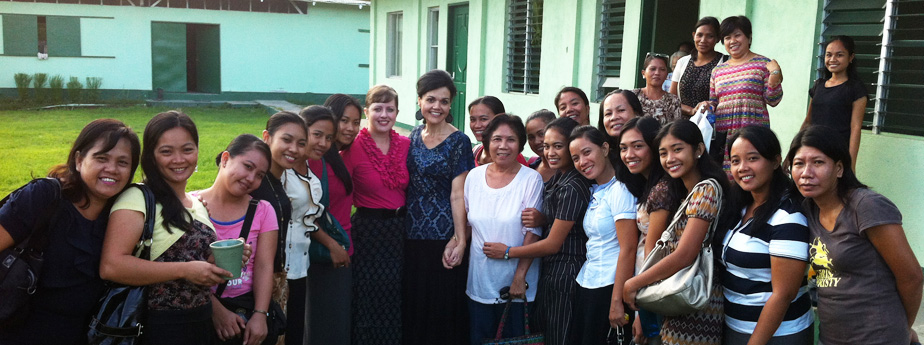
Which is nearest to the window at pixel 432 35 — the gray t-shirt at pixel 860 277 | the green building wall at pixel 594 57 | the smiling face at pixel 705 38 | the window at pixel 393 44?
the green building wall at pixel 594 57

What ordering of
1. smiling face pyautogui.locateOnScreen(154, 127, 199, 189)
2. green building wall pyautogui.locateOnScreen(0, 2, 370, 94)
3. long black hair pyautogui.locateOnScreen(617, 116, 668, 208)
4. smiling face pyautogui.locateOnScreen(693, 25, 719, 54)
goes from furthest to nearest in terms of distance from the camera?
green building wall pyautogui.locateOnScreen(0, 2, 370, 94) → smiling face pyautogui.locateOnScreen(693, 25, 719, 54) → long black hair pyautogui.locateOnScreen(617, 116, 668, 208) → smiling face pyautogui.locateOnScreen(154, 127, 199, 189)

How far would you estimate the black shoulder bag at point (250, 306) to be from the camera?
2986 millimetres

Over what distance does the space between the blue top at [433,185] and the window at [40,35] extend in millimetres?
21607

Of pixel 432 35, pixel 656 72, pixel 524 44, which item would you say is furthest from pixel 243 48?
pixel 656 72

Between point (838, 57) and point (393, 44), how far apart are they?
1253cm

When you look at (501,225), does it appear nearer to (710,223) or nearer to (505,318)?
(505,318)

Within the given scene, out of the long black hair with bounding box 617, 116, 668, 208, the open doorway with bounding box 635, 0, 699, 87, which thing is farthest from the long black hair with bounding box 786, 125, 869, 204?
the open doorway with bounding box 635, 0, 699, 87

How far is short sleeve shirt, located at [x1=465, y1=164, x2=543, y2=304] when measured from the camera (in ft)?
12.1

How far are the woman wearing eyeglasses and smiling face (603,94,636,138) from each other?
27.8 inches

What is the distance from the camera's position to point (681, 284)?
2.72 m

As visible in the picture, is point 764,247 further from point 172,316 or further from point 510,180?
point 172,316

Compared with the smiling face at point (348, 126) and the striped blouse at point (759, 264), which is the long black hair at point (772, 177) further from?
the smiling face at point (348, 126)

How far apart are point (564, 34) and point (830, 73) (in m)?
4.89

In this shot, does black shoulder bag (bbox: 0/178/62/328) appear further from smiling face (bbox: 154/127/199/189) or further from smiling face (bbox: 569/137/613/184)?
smiling face (bbox: 569/137/613/184)
